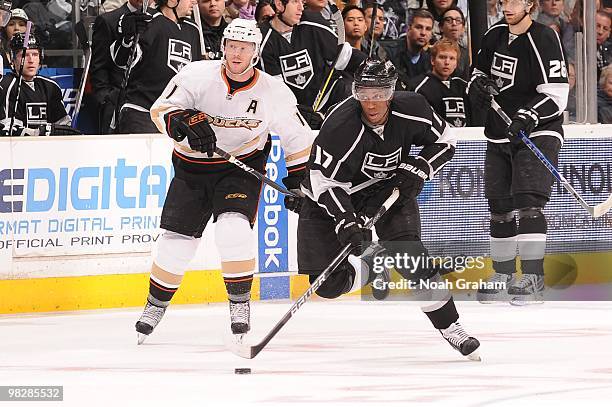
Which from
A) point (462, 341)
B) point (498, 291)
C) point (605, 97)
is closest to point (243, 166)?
point (462, 341)

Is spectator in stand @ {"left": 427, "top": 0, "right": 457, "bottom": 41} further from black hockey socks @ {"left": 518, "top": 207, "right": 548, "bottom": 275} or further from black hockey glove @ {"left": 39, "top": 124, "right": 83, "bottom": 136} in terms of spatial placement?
black hockey glove @ {"left": 39, "top": 124, "right": 83, "bottom": 136}

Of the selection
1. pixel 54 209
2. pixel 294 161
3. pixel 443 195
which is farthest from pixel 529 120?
pixel 54 209

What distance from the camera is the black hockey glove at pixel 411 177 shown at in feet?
18.4

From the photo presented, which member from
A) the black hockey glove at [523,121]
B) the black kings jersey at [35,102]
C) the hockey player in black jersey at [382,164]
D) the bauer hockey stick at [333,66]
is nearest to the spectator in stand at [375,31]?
the bauer hockey stick at [333,66]

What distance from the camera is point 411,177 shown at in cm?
559

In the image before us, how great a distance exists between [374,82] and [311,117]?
94.0 inches

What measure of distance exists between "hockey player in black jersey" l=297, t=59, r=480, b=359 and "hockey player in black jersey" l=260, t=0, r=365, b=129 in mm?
2191

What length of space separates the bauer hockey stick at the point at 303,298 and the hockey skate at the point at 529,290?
224 cm

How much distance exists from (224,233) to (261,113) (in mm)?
502

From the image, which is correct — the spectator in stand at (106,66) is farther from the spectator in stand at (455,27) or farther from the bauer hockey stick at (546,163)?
the bauer hockey stick at (546,163)

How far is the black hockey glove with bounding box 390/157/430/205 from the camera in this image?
18.4ft

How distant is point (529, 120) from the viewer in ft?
25.1

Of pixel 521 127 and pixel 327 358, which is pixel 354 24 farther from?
pixel 327 358

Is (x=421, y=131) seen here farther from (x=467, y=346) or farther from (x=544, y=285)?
(x=544, y=285)
